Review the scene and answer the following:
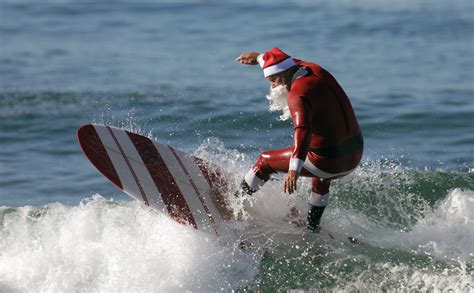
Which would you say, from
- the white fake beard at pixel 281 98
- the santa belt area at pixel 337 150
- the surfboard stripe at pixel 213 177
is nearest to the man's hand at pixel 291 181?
the santa belt area at pixel 337 150

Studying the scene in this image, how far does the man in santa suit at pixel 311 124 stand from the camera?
6648mm

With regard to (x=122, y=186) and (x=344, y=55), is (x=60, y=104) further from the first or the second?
(x=122, y=186)

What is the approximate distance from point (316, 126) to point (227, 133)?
18.2 ft

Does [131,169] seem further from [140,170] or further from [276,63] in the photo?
[276,63]

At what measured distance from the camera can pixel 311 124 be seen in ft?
22.2

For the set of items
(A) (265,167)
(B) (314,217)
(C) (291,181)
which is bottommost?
(B) (314,217)

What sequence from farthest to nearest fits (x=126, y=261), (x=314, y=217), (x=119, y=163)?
1. (x=119, y=163)
2. (x=314, y=217)
3. (x=126, y=261)

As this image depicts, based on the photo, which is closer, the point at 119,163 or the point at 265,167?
the point at 265,167

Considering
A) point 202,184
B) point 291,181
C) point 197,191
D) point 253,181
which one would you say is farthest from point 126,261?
point 291,181

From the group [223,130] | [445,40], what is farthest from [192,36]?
[223,130]

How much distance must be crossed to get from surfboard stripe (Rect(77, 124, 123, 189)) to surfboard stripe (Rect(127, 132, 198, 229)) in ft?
1.17

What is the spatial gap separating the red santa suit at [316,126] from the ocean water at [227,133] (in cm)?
80

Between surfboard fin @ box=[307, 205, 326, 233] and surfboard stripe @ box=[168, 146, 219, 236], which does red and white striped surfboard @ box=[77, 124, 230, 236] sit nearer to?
surfboard stripe @ box=[168, 146, 219, 236]

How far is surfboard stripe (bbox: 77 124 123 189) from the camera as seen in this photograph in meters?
7.54
